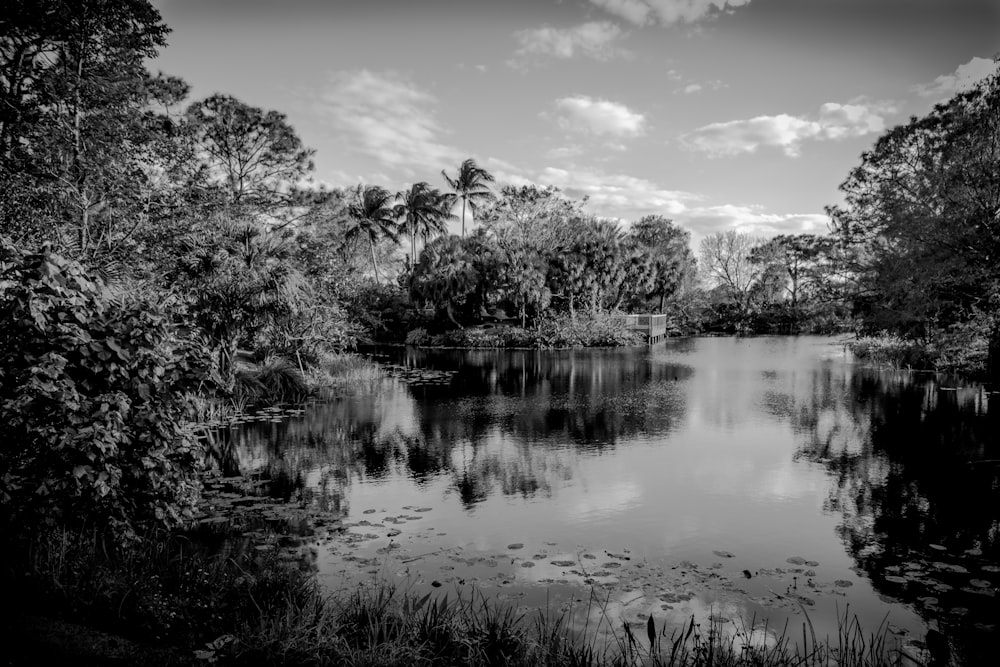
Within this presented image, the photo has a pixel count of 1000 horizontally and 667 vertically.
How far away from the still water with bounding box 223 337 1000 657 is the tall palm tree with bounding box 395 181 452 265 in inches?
1539

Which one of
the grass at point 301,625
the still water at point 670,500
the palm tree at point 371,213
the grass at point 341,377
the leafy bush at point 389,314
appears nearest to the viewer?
the grass at point 301,625

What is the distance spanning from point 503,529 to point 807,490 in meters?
5.38

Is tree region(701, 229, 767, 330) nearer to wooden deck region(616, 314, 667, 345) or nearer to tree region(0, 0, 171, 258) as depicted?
wooden deck region(616, 314, 667, 345)

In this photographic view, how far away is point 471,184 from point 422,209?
5002 mm

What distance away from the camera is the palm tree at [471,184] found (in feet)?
186

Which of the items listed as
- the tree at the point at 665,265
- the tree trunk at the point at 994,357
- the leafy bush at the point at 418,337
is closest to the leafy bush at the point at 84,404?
the tree trunk at the point at 994,357

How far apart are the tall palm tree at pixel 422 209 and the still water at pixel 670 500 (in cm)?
3909

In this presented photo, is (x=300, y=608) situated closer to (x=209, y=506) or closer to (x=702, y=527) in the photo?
(x=209, y=506)

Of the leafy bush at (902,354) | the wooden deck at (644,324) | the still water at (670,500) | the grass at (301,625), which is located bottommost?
the still water at (670,500)

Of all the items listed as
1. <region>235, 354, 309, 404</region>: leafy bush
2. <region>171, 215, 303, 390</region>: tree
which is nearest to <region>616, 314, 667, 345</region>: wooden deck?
<region>235, 354, 309, 404</region>: leafy bush

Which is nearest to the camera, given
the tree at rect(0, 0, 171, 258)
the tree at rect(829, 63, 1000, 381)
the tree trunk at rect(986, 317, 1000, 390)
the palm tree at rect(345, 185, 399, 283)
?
the tree at rect(0, 0, 171, 258)

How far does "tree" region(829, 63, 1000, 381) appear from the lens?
667 inches

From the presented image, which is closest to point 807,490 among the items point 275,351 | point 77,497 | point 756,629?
point 756,629

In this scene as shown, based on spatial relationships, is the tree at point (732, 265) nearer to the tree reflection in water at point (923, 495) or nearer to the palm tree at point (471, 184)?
the palm tree at point (471, 184)
